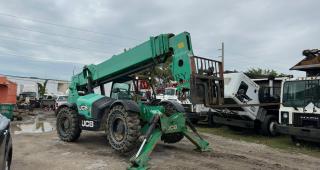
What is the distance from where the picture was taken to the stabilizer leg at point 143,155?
7410mm

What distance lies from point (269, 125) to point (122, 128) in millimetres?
7239

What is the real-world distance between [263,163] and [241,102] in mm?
5362

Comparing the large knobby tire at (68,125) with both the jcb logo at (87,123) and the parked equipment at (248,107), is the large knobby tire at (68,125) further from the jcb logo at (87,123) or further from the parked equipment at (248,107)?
the parked equipment at (248,107)

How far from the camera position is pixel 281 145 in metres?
11.7

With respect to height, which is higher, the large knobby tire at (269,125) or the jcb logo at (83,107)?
the jcb logo at (83,107)

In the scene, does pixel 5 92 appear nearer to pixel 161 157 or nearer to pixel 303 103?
pixel 161 157

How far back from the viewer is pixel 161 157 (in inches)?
351

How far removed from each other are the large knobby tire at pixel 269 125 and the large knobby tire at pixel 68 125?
7.05 meters

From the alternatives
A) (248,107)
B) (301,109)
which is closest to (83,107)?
(248,107)

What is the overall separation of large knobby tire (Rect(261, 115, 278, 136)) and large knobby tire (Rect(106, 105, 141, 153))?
21.9 ft

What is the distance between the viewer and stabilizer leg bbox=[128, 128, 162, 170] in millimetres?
7410

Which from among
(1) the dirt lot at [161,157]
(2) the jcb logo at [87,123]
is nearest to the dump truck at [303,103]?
(1) the dirt lot at [161,157]

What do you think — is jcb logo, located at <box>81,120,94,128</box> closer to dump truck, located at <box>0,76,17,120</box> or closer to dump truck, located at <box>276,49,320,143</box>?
dump truck, located at <box>276,49,320,143</box>

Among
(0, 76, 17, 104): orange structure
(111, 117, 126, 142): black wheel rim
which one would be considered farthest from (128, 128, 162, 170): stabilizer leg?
(0, 76, 17, 104): orange structure
